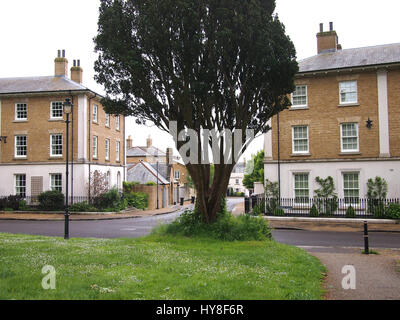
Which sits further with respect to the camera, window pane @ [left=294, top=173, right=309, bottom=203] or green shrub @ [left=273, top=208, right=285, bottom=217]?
window pane @ [left=294, top=173, right=309, bottom=203]

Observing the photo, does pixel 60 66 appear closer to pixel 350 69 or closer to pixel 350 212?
pixel 350 69

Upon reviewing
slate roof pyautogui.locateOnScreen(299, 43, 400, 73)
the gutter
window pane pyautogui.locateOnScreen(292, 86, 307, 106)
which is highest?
slate roof pyautogui.locateOnScreen(299, 43, 400, 73)

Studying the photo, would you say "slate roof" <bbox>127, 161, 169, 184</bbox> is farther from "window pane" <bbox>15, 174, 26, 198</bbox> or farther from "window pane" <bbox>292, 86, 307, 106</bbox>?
"window pane" <bbox>292, 86, 307, 106</bbox>

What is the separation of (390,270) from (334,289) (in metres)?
2.70

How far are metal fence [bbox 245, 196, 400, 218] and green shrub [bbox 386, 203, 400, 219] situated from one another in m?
0.29

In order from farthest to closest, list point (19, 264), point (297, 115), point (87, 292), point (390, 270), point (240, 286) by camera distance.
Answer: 1. point (297, 115)
2. point (390, 270)
3. point (19, 264)
4. point (240, 286)
5. point (87, 292)

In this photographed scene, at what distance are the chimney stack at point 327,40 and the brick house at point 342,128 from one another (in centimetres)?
213

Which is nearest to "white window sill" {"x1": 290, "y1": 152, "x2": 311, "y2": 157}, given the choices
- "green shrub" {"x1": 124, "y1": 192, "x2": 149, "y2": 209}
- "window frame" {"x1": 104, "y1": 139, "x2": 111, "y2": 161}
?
"green shrub" {"x1": 124, "y1": 192, "x2": 149, "y2": 209}

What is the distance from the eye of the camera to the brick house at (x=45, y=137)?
29.4 m

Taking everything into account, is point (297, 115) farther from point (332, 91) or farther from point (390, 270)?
point (390, 270)

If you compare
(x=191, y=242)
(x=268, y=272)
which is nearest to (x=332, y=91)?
(x=191, y=242)

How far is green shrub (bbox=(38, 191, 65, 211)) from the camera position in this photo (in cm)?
2823

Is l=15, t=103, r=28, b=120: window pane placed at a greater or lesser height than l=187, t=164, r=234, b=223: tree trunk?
greater

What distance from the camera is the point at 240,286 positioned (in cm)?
612
